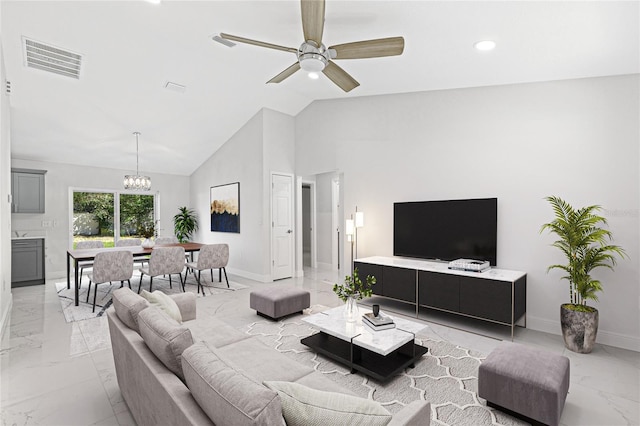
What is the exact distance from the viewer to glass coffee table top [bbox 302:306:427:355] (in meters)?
2.40

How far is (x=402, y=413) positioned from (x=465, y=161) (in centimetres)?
350

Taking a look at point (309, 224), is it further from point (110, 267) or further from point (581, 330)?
point (581, 330)

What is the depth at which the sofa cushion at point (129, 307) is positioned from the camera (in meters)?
1.98

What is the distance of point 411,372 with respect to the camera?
263 cm

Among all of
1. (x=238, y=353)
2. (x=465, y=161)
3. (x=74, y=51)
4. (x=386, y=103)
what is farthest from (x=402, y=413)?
(x=74, y=51)

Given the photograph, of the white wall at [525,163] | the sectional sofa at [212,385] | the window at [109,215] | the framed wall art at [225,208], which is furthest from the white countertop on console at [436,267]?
the window at [109,215]

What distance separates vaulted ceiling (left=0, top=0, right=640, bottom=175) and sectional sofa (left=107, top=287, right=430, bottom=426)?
8.75 ft

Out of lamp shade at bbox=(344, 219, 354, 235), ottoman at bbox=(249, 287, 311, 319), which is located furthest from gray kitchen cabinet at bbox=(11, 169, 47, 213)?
lamp shade at bbox=(344, 219, 354, 235)

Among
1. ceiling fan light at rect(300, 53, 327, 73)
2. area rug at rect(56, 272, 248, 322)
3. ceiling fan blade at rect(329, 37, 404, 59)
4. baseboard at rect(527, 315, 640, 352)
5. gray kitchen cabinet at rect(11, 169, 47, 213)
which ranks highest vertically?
ceiling fan blade at rect(329, 37, 404, 59)

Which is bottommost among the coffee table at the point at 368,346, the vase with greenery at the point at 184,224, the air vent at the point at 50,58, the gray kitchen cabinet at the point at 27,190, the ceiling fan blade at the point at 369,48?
the coffee table at the point at 368,346

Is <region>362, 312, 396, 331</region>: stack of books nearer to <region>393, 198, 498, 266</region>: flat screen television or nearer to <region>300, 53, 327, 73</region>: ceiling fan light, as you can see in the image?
<region>393, 198, 498, 266</region>: flat screen television

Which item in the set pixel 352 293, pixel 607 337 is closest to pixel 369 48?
pixel 352 293

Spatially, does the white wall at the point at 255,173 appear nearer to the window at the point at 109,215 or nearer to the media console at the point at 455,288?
the window at the point at 109,215

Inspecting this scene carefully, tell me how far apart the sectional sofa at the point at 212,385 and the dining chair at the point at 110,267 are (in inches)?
97.0
